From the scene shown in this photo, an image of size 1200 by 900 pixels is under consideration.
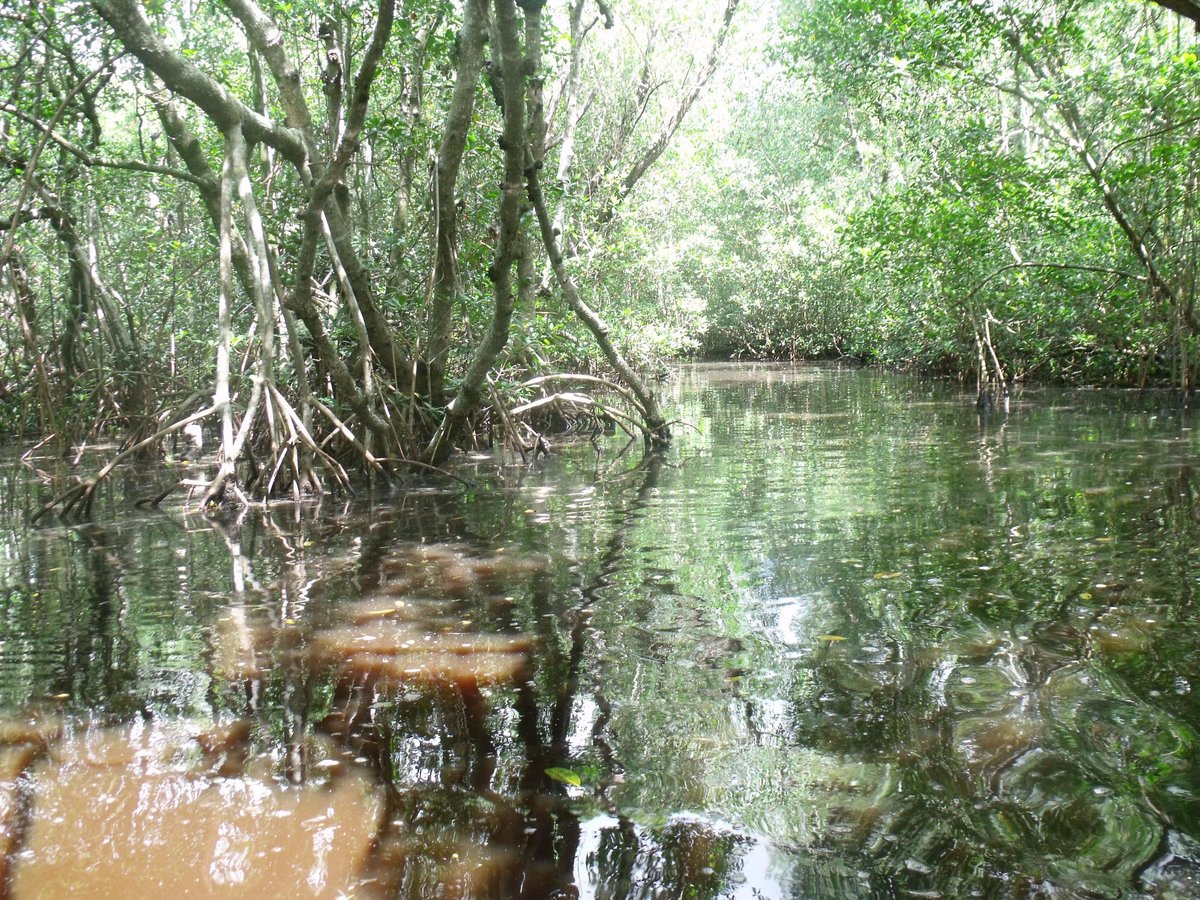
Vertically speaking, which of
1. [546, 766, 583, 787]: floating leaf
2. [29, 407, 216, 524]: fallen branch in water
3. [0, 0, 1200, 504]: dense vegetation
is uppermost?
[0, 0, 1200, 504]: dense vegetation

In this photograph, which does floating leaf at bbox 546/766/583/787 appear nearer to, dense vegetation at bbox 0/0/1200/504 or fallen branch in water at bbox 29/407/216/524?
dense vegetation at bbox 0/0/1200/504

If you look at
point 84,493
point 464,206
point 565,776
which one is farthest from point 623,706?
point 464,206

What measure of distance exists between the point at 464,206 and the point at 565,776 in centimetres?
662

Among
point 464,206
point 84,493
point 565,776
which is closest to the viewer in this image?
point 565,776

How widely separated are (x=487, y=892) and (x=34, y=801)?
1.31 metres

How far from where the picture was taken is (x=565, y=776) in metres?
2.33

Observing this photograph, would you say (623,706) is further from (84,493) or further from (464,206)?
(464,206)

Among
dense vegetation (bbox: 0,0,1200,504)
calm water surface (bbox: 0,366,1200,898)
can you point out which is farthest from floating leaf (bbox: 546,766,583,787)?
dense vegetation (bbox: 0,0,1200,504)

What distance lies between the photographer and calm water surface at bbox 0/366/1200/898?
1971 millimetres

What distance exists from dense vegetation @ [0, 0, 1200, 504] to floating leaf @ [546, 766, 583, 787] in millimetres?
4668

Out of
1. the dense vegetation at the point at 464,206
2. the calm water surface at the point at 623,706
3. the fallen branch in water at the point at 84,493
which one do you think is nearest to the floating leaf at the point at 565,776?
the calm water surface at the point at 623,706

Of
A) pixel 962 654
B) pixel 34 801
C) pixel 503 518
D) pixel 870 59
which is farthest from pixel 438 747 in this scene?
pixel 870 59

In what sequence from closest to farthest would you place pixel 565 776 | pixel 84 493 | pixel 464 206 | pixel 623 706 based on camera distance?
1. pixel 565 776
2. pixel 623 706
3. pixel 84 493
4. pixel 464 206

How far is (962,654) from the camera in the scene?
10.00 feet
